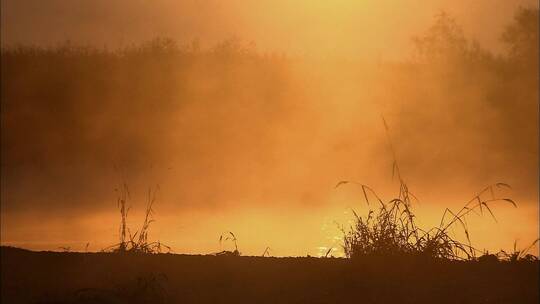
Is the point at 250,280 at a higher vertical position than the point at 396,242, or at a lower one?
lower

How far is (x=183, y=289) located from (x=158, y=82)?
9.72 meters

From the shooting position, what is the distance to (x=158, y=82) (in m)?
13.8

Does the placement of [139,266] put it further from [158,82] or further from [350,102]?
[350,102]

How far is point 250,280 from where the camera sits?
4.42 meters

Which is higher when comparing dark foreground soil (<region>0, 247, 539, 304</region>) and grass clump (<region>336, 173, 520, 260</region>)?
grass clump (<region>336, 173, 520, 260</region>)

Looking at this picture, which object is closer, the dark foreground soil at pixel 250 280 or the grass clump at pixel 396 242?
the dark foreground soil at pixel 250 280

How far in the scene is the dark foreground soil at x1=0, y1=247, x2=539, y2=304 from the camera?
422 cm

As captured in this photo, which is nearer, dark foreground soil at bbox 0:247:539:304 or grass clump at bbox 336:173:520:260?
dark foreground soil at bbox 0:247:539:304

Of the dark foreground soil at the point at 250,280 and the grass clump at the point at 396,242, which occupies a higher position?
the grass clump at the point at 396,242

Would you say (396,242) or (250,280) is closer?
(250,280)

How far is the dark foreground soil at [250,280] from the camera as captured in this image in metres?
4.22

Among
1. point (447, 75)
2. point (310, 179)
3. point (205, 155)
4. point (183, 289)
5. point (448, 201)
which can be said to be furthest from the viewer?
point (447, 75)

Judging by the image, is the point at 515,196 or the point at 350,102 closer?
the point at 515,196

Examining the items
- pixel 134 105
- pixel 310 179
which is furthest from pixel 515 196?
pixel 134 105
